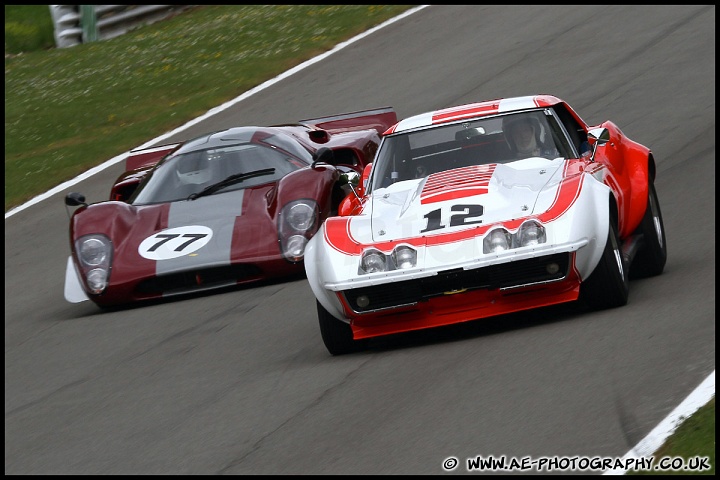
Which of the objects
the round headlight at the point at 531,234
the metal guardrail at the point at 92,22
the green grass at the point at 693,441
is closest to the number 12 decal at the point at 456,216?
the round headlight at the point at 531,234

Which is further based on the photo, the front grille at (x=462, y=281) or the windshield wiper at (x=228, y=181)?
the windshield wiper at (x=228, y=181)

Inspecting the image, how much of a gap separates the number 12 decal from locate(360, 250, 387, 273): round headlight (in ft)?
0.93

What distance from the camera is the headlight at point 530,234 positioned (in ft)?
20.4

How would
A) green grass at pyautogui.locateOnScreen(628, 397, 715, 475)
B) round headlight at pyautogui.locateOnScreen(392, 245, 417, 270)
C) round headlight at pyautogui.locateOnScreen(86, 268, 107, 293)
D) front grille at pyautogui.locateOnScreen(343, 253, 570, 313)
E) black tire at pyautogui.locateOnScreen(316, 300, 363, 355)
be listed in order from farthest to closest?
round headlight at pyautogui.locateOnScreen(86, 268, 107, 293), black tire at pyautogui.locateOnScreen(316, 300, 363, 355), round headlight at pyautogui.locateOnScreen(392, 245, 417, 270), front grille at pyautogui.locateOnScreen(343, 253, 570, 313), green grass at pyautogui.locateOnScreen(628, 397, 715, 475)

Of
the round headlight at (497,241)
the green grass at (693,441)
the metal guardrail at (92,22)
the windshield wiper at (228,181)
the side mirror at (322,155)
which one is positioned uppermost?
the round headlight at (497,241)

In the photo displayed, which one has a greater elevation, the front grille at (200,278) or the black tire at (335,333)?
the black tire at (335,333)

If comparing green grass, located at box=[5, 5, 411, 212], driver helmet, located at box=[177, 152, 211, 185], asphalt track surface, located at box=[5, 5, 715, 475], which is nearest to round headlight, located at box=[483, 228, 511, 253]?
asphalt track surface, located at box=[5, 5, 715, 475]

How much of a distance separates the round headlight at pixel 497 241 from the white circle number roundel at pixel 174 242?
3211 mm

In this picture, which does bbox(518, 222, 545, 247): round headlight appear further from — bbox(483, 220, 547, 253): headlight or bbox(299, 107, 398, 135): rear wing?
bbox(299, 107, 398, 135): rear wing

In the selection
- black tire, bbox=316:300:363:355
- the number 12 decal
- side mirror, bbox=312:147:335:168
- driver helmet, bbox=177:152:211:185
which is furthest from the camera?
driver helmet, bbox=177:152:211:185

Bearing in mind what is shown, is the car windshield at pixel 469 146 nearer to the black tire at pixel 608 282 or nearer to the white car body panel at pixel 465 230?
the white car body panel at pixel 465 230

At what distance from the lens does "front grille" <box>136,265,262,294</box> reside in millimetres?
8867

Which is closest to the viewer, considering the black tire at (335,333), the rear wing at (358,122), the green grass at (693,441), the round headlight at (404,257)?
the green grass at (693,441)

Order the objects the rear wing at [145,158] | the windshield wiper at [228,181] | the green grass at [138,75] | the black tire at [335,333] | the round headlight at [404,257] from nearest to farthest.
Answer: the round headlight at [404,257] → the black tire at [335,333] → the windshield wiper at [228,181] → the rear wing at [145,158] → the green grass at [138,75]
